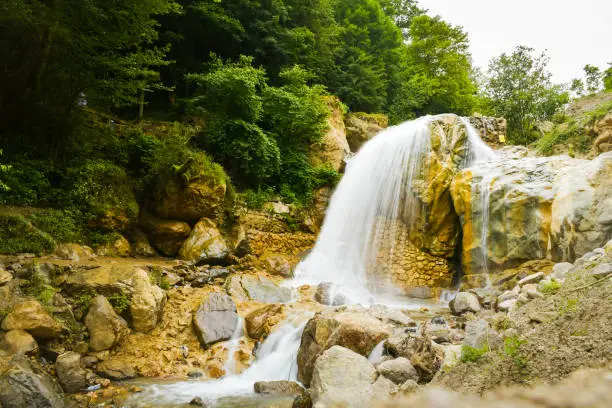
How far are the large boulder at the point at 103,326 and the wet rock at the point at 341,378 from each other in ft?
12.1

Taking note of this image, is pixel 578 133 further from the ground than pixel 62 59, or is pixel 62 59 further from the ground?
pixel 62 59

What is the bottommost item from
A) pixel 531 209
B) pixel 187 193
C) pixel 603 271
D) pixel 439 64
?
pixel 603 271

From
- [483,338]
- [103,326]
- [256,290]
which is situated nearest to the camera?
[483,338]

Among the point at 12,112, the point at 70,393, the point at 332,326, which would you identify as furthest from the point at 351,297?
the point at 12,112

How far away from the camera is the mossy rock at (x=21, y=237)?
671cm

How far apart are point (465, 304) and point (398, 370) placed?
3.81 m

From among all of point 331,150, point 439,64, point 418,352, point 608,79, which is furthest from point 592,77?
point 418,352

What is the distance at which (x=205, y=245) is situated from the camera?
31.9 ft

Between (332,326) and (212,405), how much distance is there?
197cm

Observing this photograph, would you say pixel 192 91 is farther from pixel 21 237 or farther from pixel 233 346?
pixel 233 346

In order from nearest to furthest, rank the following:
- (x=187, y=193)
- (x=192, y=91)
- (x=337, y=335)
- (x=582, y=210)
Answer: (x=337, y=335) → (x=582, y=210) → (x=187, y=193) → (x=192, y=91)

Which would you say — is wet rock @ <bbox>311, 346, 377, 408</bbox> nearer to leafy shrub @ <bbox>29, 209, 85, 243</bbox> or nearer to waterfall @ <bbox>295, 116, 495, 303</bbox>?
waterfall @ <bbox>295, 116, 495, 303</bbox>

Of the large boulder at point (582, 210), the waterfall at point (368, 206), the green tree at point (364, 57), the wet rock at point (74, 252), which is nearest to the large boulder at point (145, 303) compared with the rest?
the wet rock at point (74, 252)

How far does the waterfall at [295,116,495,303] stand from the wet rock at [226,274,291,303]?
1.63m
